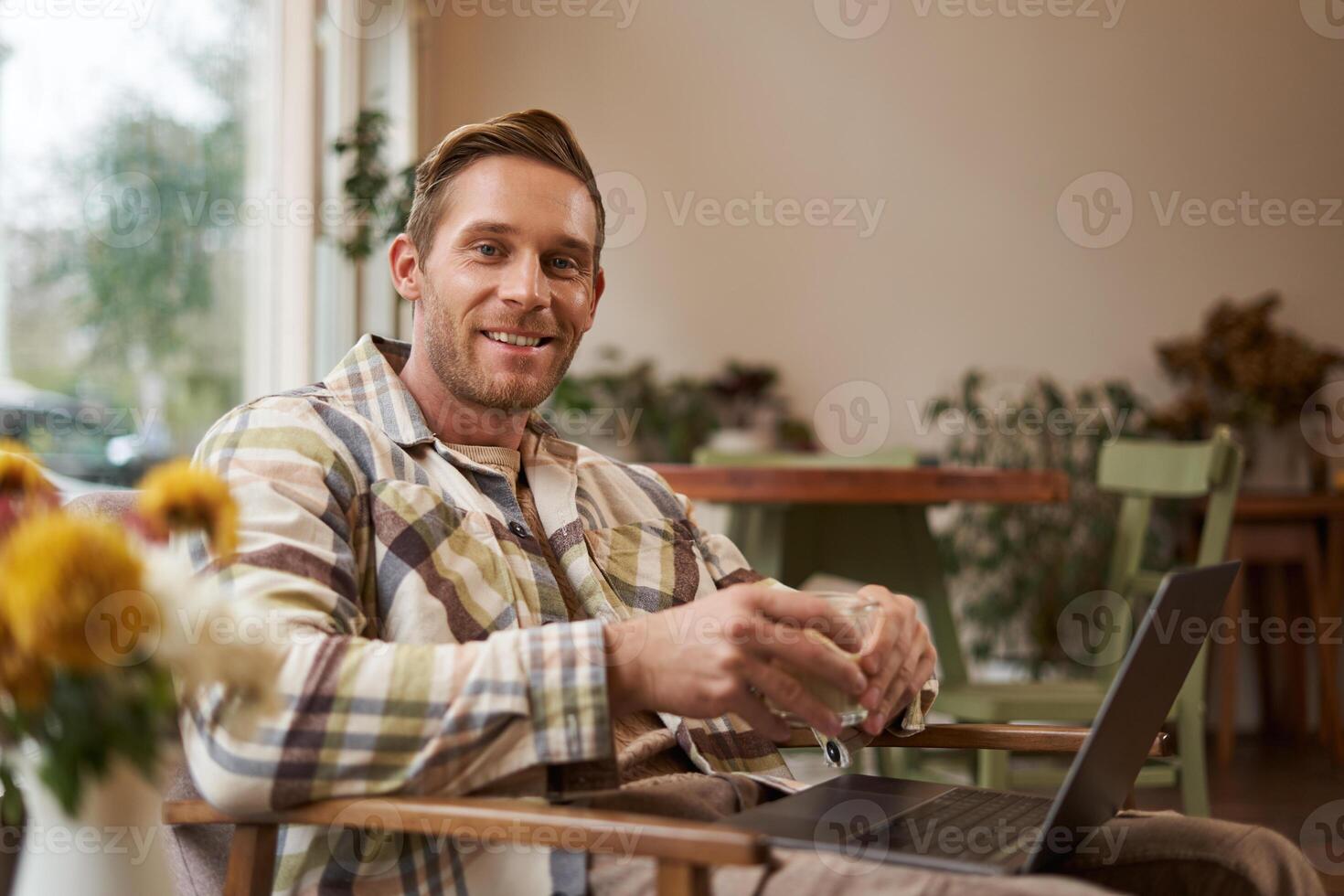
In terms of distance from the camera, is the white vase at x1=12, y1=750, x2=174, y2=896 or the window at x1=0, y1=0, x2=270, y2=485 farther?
the window at x1=0, y1=0, x2=270, y2=485

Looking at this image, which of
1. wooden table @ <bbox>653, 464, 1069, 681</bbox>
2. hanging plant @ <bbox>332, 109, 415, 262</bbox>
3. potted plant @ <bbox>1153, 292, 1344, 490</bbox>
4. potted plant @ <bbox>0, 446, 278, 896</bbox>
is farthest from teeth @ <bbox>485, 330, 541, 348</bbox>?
potted plant @ <bbox>1153, 292, 1344, 490</bbox>

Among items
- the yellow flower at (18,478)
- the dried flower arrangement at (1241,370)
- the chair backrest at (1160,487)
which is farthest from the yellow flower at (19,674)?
the dried flower arrangement at (1241,370)

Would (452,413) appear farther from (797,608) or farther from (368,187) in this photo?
(368,187)

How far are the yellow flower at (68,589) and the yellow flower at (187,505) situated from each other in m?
0.03

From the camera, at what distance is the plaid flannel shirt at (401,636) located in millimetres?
958

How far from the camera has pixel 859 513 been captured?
299 cm

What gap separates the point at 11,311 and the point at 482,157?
1199mm

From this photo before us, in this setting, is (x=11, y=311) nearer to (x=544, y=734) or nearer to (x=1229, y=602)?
(x=544, y=734)

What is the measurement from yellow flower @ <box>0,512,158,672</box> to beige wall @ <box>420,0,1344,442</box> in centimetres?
446

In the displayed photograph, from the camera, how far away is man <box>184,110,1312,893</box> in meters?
0.97

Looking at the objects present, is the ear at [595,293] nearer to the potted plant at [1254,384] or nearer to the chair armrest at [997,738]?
the chair armrest at [997,738]

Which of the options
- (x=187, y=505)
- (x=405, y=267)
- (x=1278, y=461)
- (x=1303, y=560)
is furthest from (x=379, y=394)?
(x=1278, y=461)

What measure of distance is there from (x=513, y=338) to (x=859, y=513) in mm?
1698

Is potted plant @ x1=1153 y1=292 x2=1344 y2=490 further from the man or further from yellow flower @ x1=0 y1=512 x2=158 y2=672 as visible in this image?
yellow flower @ x1=0 y1=512 x2=158 y2=672
